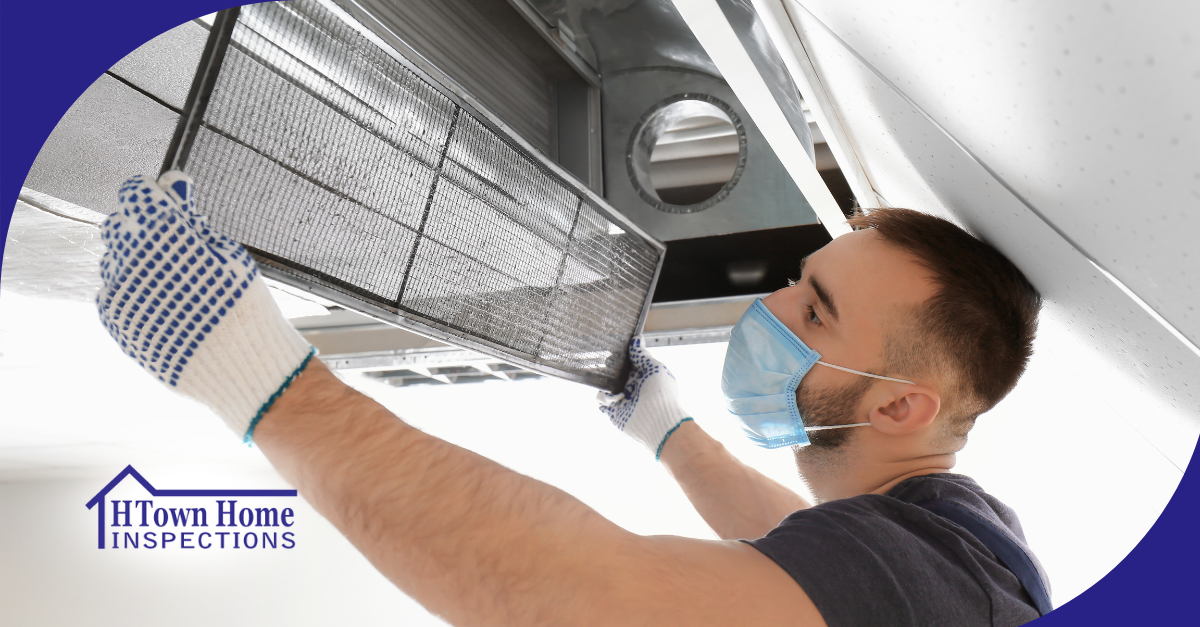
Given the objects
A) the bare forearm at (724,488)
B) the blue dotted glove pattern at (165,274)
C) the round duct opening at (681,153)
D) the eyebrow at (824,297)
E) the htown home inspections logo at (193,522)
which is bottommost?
the htown home inspections logo at (193,522)

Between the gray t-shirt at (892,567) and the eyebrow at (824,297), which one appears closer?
the gray t-shirt at (892,567)

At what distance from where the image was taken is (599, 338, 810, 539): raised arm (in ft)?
5.36

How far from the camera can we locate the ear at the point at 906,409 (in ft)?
4.08

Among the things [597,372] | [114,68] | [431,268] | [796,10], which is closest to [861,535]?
[796,10]

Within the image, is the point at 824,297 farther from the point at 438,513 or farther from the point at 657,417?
the point at 438,513

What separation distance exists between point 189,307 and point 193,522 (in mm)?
6019

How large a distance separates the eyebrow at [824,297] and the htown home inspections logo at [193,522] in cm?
543

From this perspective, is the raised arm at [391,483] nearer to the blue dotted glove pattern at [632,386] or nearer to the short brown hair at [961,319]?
the short brown hair at [961,319]

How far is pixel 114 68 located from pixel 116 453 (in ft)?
17.5

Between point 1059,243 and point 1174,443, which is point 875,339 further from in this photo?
point 1174,443

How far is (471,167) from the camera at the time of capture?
1.27 metres

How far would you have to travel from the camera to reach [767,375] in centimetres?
141

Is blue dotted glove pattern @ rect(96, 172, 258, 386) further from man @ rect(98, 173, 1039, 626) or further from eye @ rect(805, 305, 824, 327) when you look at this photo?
eye @ rect(805, 305, 824, 327)

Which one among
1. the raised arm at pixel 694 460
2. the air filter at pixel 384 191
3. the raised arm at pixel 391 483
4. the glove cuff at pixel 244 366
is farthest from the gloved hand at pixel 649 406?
the glove cuff at pixel 244 366
